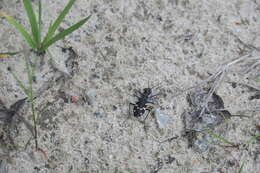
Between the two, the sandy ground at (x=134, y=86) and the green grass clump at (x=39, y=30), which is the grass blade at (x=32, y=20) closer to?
the green grass clump at (x=39, y=30)

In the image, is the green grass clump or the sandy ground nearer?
the green grass clump

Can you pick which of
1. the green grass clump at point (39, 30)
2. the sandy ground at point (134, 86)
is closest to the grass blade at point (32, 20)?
the green grass clump at point (39, 30)

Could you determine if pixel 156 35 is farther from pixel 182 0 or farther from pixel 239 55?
pixel 239 55

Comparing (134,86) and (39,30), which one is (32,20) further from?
(134,86)

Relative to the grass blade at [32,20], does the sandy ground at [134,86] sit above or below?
below

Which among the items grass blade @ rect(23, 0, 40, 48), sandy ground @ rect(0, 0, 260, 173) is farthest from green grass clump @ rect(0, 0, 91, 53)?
sandy ground @ rect(0, 0, 260, 173)

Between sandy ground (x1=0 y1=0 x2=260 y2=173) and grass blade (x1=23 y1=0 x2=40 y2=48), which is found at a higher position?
grass blade (x1=23 y1=0 x2=40 y2=48)

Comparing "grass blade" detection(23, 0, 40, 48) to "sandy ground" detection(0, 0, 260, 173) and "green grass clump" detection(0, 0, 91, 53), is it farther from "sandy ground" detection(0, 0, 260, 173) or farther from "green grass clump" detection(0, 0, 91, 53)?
"sandy ground" detection(0, 0, 260, 173)

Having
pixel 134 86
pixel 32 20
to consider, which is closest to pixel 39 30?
pixel 32 20
